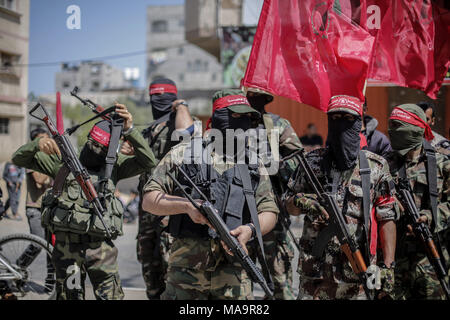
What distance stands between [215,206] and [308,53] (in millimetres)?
1990

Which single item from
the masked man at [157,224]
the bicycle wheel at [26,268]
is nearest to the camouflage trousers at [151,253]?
the masked man at [157,224]

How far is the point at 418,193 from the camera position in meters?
3.60

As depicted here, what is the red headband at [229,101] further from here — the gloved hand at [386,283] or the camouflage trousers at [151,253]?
the camouflage trousers at [151,253]

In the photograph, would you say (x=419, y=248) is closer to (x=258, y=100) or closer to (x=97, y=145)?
(x=258, y=100)

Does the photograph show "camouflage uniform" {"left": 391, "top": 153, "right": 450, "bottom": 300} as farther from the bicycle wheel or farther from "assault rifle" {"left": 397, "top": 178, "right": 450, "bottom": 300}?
the bicycle wheel

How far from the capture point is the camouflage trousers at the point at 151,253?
417cm

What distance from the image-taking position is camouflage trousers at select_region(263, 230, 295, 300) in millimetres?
3668

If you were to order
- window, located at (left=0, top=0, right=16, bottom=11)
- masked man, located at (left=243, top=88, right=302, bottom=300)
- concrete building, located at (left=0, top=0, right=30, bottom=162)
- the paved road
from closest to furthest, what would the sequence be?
1. masked man, located at (left=243, top=88, right=302, bottom=300)
2. window, located at (left=0, top=0, right=16, bottom=11)
3. concrete building, located at (left=0, top=0, right=30, bottom=162)
4. the paved road

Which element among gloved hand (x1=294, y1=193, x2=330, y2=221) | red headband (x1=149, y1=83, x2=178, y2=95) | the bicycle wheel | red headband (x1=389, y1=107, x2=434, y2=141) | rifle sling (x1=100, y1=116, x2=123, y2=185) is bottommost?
the bicycle wheel

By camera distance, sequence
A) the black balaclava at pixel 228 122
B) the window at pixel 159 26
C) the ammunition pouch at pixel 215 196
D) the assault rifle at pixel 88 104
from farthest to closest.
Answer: the window at pixel 159 26, the assault rifle at pixel 88 104, the black balaclava at pixel 228 122, the ammunition pouch at pixel 215 196

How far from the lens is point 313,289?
3.00 metres

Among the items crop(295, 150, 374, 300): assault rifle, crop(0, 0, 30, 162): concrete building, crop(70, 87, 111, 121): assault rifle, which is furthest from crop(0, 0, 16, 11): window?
crop(295, 150, 374, 300): assault rifle

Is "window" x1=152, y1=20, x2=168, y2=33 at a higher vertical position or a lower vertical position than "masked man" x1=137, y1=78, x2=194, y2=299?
higher
